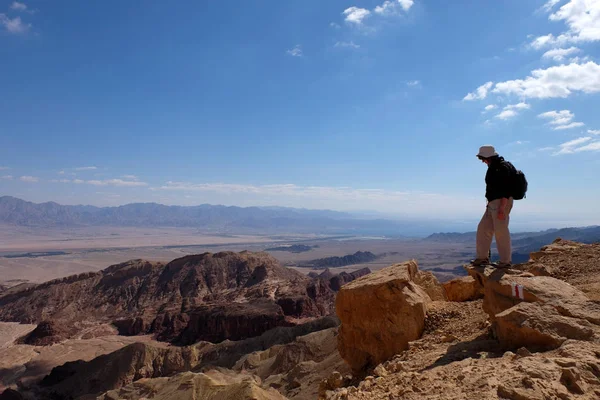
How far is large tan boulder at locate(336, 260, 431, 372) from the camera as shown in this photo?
6.59 meters

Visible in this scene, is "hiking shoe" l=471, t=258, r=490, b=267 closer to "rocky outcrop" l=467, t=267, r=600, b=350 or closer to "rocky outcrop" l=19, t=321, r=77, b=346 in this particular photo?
"rocky outcrop" l=467, t=267, r=600, b=350

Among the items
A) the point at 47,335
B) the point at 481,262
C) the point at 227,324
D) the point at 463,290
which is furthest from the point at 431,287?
the point at 47,335

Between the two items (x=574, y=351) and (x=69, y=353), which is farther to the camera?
(x=69, y=353)

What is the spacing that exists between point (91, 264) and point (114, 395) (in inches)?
4754

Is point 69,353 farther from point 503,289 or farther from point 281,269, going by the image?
point 503,289

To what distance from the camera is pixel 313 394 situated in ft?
77.6

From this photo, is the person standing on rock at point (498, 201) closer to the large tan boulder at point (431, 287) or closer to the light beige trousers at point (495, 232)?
the light beige trousers at point (495, 232)

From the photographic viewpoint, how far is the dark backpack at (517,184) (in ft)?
19.5

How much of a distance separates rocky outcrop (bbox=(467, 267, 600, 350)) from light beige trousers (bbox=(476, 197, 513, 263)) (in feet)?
2.60

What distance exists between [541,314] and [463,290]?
4.42m

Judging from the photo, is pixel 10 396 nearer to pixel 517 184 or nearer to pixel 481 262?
pixel 481 262

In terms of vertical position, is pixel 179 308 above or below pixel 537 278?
below

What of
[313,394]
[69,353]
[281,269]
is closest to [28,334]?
[69,353]

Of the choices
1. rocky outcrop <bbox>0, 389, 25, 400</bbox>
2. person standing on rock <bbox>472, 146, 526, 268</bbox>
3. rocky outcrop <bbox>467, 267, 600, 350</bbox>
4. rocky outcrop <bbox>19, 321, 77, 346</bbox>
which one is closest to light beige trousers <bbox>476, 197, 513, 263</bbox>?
person standing on rock <bbox>472, 146, 526, 268</bbox>
